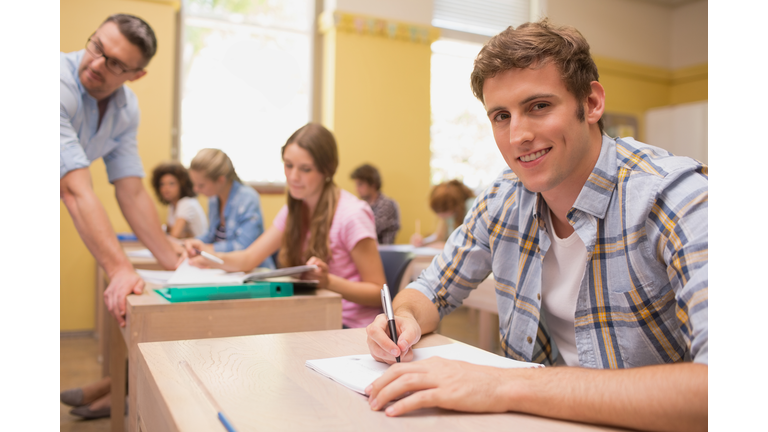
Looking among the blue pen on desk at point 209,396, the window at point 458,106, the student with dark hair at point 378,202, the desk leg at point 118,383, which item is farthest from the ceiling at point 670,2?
the blue pen on desk at point 209,396

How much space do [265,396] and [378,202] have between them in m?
3.88

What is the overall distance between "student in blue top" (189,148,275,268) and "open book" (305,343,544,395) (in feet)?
6.69

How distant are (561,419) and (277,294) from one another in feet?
3.16

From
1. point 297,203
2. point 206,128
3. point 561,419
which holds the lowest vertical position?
point 561,419

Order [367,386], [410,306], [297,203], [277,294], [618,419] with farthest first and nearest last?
1. [297,203]
2. [277,294]
3. [410,306]
4. [367,386]
5. [618,419]

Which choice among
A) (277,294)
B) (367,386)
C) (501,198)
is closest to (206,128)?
(277,294)

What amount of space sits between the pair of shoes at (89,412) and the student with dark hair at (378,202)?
2345 millimetres

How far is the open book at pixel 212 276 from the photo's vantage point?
1523 mm

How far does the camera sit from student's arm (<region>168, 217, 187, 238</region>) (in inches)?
161

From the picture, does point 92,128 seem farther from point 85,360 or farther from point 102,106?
point 85,360

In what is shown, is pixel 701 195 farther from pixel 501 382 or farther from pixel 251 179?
pixel 251 179

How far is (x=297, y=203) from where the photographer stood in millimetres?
2176

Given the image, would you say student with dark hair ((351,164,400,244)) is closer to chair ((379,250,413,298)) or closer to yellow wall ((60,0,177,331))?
yellow wall ((60,0,177,331))

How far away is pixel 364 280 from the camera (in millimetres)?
1974
